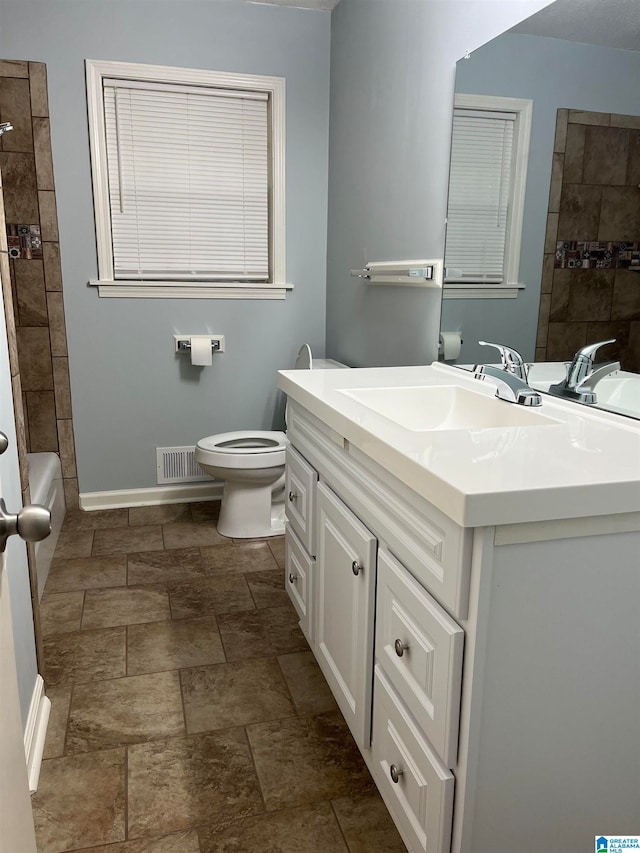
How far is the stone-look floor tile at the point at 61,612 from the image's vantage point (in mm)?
2301

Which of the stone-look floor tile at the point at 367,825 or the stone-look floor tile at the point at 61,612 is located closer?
the stone-look floor tile at the point at 367,825

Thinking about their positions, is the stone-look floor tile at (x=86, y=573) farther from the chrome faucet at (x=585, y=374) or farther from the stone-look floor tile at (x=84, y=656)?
the chrome faucet at (x=585, y=374)

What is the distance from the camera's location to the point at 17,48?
2867mm

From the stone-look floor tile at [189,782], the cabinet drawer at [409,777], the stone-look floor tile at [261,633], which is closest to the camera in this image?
the cabinet drawer at [409,777]

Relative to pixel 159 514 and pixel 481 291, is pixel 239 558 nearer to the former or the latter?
pixel 159 514

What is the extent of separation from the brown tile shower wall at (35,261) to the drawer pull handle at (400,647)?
6.90 ft

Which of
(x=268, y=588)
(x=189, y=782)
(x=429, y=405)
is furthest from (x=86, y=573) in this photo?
(x=429, y=405)

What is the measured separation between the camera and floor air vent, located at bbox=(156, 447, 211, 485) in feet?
11.3

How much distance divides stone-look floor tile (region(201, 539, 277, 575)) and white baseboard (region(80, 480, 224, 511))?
23.7 inches

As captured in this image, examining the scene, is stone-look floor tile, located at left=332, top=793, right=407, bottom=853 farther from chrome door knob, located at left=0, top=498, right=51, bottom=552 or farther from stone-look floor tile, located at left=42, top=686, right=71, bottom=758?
chrome door knob, located at left=0, top=498, right=51, bottom=552

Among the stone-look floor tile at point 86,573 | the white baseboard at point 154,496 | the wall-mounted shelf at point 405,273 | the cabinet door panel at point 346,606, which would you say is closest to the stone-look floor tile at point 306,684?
the cabinet door panel at point 346,606

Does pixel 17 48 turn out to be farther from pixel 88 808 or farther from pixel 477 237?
pixel 88 808

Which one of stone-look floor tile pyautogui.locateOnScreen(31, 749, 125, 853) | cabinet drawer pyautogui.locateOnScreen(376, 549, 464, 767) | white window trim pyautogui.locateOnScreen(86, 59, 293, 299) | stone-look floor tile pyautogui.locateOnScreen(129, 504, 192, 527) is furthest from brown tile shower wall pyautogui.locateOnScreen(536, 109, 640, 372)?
stone-look floor tile pyautogui.locateOnScreen(129, 504, 192, 527)

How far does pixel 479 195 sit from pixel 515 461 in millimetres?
1184
